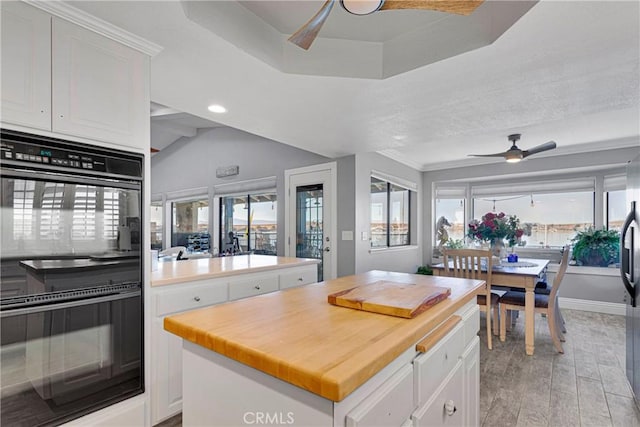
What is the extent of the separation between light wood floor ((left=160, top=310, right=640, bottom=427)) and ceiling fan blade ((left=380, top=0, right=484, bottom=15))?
7.62 feet

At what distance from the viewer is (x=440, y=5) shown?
4.01ft

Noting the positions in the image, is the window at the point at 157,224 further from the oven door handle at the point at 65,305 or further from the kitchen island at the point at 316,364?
the kitchen island at the point at 316,364

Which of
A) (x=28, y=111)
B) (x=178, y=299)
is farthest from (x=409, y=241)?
(x=28, y=111)

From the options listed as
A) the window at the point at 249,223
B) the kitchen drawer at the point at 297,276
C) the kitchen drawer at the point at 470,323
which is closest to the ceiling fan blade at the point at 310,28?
the kitchen drawer at the point at 470,323

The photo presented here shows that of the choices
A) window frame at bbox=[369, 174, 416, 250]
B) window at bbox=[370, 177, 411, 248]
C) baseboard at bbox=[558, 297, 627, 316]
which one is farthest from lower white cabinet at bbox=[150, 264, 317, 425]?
baseboard at bbox=[558, 297, 627, 316]

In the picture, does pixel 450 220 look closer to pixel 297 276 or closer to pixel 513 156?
pixel 513 156

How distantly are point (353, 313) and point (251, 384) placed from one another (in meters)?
0.45

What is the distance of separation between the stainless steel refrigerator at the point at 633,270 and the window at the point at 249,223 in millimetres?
4063

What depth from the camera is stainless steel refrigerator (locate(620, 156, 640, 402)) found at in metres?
2.12

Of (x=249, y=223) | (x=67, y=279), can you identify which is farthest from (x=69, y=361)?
(x=249, y=223)

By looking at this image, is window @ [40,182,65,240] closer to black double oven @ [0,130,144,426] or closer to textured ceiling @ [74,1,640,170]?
black double oven @ [0,130,144,426]

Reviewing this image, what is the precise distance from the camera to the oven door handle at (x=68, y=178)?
4.23ft

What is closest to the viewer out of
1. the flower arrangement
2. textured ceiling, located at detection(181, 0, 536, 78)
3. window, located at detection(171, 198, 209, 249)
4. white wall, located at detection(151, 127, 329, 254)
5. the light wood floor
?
textured ceiling, located at detection(181, 0, 536, 78)

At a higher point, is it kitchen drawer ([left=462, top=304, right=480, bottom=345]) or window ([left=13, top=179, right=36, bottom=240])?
window ([left=13, top=179, right=36, bottom=240])
